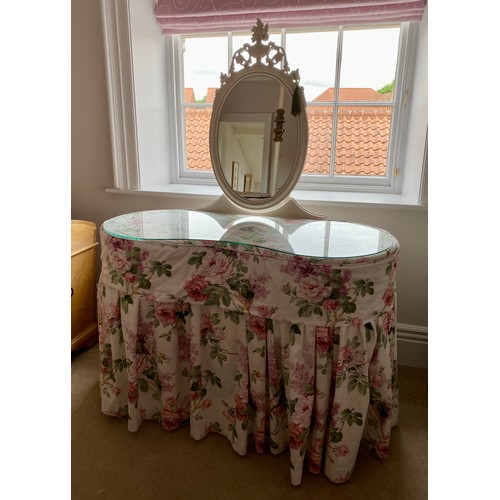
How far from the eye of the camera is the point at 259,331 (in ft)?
4.04

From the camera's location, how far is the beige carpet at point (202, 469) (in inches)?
47.6

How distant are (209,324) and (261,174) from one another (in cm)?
Answer: 67

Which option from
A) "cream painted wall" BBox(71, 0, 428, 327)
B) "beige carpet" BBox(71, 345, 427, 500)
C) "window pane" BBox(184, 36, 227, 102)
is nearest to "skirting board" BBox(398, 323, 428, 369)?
"cream painted wall" BBox(71, 0, 428, 327)

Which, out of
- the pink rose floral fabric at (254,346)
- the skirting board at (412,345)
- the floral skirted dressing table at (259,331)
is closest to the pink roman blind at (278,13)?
→ the floral skirted dressing table at (259,331)

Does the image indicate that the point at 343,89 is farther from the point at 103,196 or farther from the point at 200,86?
the point at 103,196

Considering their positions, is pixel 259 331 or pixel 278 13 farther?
pixel 278 13

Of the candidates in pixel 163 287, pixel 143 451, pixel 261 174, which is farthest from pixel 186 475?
pixel 261 174

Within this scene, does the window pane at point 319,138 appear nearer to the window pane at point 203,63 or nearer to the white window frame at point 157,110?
the white window frame at point 157,110

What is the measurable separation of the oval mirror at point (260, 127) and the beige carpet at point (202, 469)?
976mm

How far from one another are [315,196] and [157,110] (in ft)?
3.22

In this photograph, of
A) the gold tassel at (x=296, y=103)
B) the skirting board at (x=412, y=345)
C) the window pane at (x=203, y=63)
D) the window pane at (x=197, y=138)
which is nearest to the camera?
the gold tassel at (x=296, y=103)

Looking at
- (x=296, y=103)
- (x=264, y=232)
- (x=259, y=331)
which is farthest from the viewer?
(x=296, y=103)

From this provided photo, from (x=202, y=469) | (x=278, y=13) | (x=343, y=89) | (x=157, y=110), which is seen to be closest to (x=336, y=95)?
(x=343, y=89)

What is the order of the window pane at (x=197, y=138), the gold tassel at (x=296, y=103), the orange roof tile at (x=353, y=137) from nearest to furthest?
1. the gold tassel at (x=296, y=103)
2. the orange roof tile at (x=353, y=137)
3. the window pane at (x=197, y=138)
